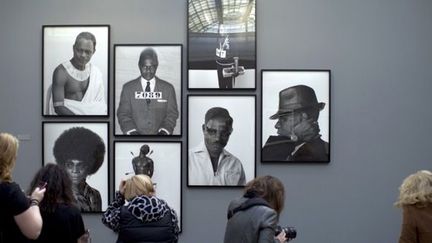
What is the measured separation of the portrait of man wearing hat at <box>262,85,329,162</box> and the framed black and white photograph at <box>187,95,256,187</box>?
0.79 feet

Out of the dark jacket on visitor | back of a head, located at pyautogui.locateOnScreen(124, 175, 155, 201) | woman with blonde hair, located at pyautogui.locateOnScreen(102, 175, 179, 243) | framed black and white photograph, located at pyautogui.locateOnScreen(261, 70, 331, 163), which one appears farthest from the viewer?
framed black and white photograph, located at pyautogui.locateOnScreen(261, 70, 331, 163)

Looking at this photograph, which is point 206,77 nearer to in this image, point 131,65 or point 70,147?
point 131,65

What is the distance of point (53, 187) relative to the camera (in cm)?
394

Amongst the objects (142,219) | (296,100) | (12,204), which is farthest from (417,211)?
(296,100)

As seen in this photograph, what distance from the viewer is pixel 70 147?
6586mm

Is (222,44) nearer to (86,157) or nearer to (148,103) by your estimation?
(148,103)

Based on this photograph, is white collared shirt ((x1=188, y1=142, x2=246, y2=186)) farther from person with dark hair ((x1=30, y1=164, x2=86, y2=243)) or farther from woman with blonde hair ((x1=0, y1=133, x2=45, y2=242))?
woman with blonde hair ((x1=0, y1=133, x2=45, y2=242))

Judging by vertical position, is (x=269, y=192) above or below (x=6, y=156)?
below

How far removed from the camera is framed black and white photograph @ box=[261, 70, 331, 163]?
6.43 metres

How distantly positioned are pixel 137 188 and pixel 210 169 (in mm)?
2146

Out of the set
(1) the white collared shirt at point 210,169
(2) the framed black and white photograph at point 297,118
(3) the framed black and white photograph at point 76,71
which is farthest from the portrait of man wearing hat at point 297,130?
(3) the framed black and white photograph at point 76,71

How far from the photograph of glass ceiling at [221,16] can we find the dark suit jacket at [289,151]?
1268 mm

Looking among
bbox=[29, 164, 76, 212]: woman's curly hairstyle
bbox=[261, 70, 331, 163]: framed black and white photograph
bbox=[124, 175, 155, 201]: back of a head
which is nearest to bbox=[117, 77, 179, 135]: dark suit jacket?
bbox=[261, 70, 331, 163]: framed black and white photograph

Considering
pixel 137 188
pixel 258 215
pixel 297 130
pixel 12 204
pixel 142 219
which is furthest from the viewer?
pixel 297 130
